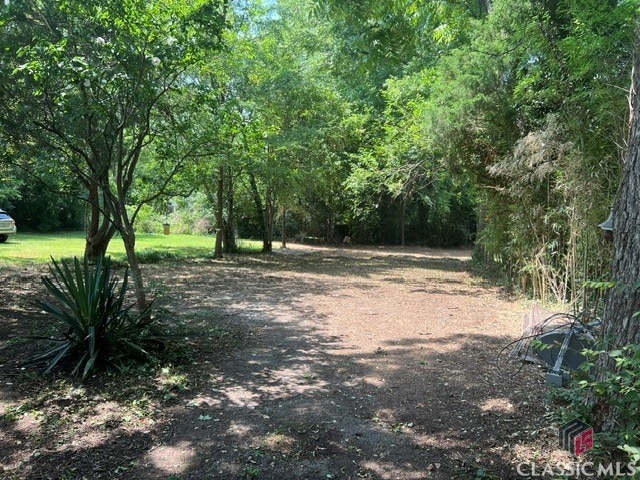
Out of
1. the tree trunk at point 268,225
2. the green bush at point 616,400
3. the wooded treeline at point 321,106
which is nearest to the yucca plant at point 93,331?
the wooded treeline at point 321,106

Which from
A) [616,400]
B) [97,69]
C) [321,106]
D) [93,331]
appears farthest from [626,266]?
[321,106]

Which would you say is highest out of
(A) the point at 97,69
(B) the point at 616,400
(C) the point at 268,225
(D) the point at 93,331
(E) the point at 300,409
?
(A) the point at 97,69

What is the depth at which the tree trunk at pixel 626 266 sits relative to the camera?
2.39 m

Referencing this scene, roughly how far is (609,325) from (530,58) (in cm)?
643

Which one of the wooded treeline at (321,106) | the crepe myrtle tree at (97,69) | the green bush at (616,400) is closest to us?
the green bush at (616,400)

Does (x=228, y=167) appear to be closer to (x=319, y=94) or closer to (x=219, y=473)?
(x=319, y=94)

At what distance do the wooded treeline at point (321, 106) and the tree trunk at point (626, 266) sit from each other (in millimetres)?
2596

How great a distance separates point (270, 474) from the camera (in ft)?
8.40

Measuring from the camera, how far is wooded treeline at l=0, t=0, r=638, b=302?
464 cm

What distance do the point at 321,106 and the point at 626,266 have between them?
43.5ft

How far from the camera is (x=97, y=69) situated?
4270 mm

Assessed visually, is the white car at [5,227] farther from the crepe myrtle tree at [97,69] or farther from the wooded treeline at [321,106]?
the crepe myrtle tree at [97,69]

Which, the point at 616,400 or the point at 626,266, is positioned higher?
the point at 626,266

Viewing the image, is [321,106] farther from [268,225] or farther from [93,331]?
[93,331]
